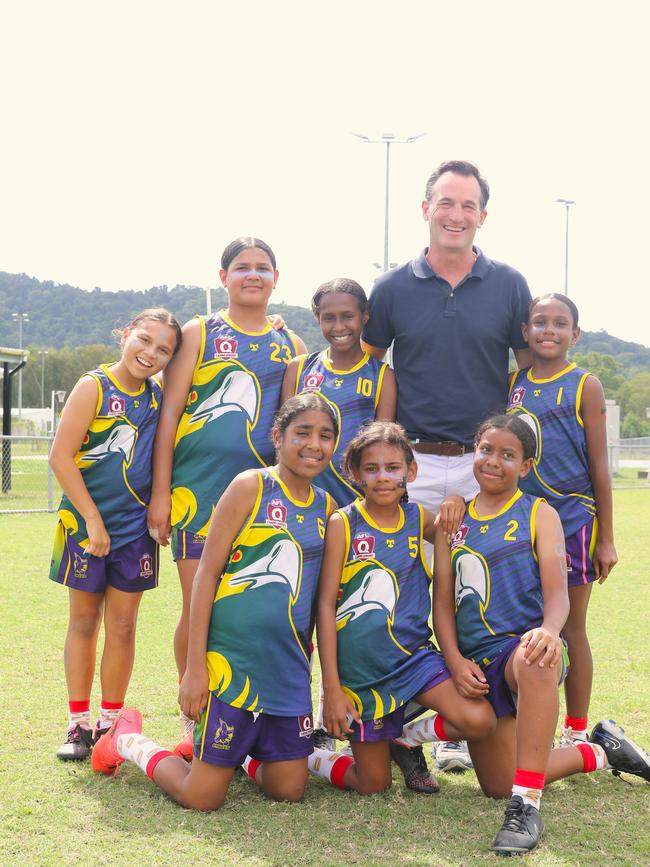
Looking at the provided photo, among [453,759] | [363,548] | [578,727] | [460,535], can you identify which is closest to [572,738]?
[578,727]

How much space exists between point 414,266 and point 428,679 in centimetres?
202

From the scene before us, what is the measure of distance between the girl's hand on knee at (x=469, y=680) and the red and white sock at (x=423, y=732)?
0.16 meters

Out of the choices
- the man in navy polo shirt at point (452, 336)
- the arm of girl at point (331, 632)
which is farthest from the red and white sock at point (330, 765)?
the man in navy polo shirt at point (452, 336)

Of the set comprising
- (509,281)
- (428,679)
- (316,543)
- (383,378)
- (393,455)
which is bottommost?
(428,679)

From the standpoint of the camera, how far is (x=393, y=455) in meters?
3.91

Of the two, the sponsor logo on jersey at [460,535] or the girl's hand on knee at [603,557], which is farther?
the girl's hand on knee at [603,557]

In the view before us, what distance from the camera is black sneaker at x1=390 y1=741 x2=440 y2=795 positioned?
387 cm

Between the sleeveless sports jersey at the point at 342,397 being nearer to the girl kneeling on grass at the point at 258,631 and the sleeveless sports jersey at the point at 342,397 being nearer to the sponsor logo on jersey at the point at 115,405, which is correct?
the girl kneeling on grass at the point at 258,631

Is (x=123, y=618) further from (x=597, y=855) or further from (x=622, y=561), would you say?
(x=622, y=561)

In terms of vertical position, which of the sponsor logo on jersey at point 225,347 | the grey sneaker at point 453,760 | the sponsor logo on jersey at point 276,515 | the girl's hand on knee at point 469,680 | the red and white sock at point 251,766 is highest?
the sponsor logo on jersey at point 225,347

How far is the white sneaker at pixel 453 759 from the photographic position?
418 cm

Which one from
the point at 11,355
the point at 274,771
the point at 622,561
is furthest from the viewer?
the point at 11,355

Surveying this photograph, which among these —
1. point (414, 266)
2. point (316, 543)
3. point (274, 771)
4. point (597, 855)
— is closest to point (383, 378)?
point (414, 266)

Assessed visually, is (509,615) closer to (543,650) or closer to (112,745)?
(543,650)
